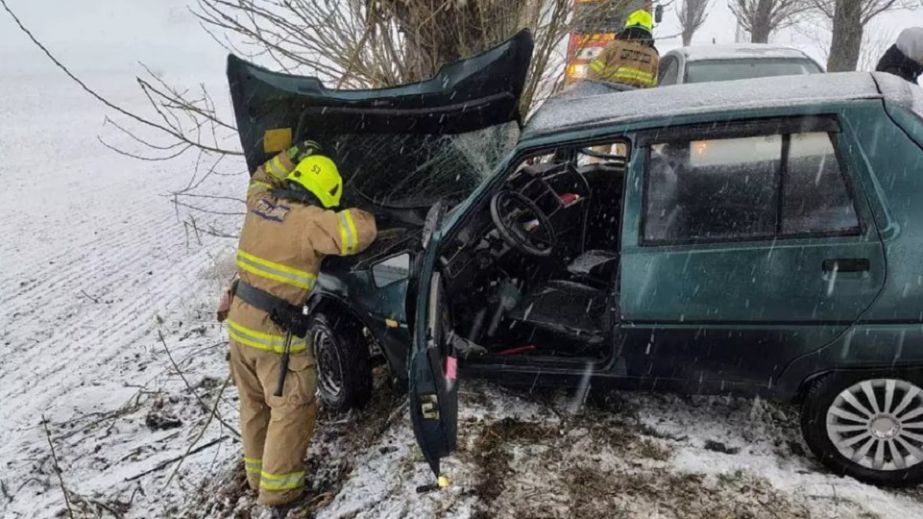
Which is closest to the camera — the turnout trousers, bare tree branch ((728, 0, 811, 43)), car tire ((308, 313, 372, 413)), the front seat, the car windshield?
the turnout trousers

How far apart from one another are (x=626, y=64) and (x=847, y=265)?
3.42 metres

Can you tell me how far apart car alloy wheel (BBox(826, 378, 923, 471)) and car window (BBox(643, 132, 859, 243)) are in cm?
71

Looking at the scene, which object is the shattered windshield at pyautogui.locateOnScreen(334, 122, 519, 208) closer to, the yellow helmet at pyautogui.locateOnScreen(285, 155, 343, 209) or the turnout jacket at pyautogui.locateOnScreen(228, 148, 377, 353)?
the yellow helmet at pyautogui.locateOnScreen(285, 155, 343, 209)

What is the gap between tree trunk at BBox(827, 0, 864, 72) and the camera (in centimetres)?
1079

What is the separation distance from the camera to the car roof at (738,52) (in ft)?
24.2

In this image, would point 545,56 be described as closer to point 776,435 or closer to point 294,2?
point 294,2

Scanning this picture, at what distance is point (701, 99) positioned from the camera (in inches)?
123

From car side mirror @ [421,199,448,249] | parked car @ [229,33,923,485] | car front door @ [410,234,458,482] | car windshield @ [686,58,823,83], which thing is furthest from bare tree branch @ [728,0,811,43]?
car front door @ [410,234,458,482]

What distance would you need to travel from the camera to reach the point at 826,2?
41.7ft

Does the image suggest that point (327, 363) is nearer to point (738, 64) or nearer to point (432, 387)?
point (432, 387)

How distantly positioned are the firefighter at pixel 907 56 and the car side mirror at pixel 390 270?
4635 millimetres

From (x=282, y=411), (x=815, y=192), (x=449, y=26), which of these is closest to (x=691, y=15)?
(x=449, y=26)

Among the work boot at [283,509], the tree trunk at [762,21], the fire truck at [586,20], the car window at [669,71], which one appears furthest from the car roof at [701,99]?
the tree trunk at [762,21]

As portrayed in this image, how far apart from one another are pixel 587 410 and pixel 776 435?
958 mm
